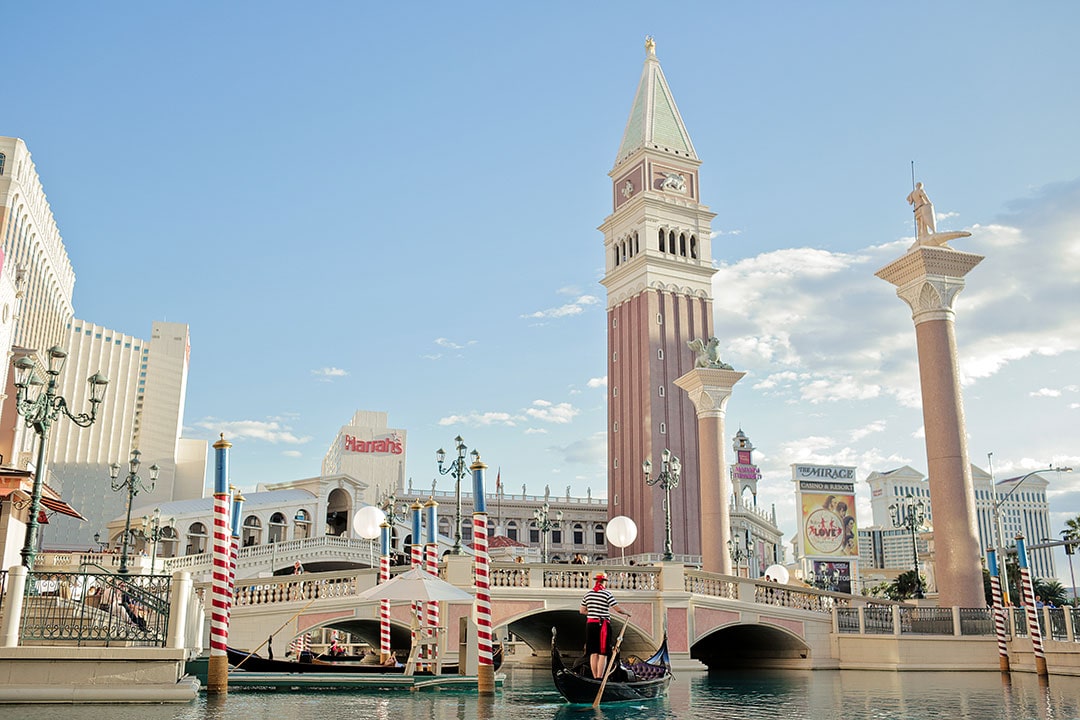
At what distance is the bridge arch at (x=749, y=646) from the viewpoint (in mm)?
30141

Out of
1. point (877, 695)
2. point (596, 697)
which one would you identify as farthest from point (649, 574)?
point (596, 697)

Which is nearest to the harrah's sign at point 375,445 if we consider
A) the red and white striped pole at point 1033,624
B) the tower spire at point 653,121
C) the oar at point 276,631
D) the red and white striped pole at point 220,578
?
the tower spire at point 653,121

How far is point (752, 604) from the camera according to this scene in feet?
96.9

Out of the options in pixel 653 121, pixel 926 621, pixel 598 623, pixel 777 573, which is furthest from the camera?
pixel 653 121

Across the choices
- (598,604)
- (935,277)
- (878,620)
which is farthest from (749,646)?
(598,604)

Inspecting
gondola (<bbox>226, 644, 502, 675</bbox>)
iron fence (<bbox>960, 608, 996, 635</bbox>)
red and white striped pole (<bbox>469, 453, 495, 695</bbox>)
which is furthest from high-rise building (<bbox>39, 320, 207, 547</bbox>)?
red and white striped pole (<bbox>469, 453, 495, 695</bbox>)

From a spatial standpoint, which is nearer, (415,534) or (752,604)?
(415,534)

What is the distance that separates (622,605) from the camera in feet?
91.4

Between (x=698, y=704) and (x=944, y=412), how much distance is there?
1369 cm

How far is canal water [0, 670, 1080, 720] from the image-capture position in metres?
15.7

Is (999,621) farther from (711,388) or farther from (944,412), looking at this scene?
(711,388)

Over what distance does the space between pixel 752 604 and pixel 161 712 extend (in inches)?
761

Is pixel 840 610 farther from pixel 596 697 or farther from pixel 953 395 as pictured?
pixel 596 697

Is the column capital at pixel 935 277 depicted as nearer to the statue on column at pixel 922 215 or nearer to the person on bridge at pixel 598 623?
the statue on column at pixel 922 215
